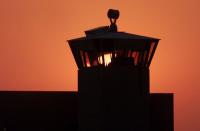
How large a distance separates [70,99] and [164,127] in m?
1.02

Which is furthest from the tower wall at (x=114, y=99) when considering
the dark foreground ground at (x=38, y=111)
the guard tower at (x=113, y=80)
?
the dark foreground ground at (x=38, y=111)

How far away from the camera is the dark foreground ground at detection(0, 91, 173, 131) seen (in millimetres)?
3902

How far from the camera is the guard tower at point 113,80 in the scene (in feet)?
11.0

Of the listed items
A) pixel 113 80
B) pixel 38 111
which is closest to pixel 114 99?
pixel 113 80

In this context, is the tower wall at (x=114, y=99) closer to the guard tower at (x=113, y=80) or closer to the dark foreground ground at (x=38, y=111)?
the guard tower at (x=113, y=80)

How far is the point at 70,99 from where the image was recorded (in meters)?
3.89

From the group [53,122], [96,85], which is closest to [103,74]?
[96,85]

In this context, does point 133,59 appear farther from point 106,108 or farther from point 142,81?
point 106,108

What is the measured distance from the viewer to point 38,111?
155 inches

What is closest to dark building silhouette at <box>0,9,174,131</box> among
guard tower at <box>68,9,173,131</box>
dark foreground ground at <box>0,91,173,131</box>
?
guard tower at <box>68,9,173,131</box>

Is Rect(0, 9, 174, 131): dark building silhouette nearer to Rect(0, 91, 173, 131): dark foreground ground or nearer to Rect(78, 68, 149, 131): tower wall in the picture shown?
Rect(78, 68, 149, 131): tower wall

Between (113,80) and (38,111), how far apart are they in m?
0.98

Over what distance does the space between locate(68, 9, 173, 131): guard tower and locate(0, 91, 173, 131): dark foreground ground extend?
1.35 feet

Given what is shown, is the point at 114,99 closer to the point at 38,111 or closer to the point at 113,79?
the point at 113,79
